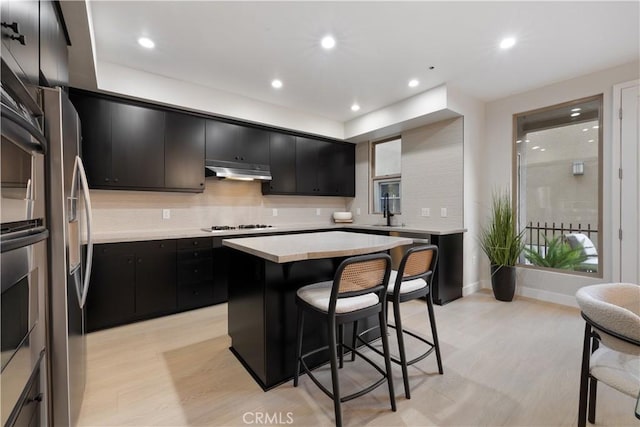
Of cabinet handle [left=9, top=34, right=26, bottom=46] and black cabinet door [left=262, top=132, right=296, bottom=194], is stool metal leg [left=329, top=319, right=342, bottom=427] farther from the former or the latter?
black cabinet door [left=262, top=132, right=296, bottom=194]

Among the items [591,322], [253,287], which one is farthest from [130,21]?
[591,322]

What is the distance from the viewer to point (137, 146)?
3078mm

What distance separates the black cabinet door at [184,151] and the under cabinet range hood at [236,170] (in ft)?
0.39

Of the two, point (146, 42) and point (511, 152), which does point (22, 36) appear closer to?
point (146, 42)

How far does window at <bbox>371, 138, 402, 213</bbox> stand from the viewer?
4693 millimetres

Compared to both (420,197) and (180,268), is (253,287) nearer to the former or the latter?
(180,268)

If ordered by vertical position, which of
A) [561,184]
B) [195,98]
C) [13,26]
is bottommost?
[561,184]

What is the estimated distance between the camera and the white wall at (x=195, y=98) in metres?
2.86

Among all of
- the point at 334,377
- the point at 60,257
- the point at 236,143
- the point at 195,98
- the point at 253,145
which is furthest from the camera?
the point at 253,145

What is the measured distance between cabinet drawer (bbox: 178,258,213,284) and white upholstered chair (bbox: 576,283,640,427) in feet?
10.6

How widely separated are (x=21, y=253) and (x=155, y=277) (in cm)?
218

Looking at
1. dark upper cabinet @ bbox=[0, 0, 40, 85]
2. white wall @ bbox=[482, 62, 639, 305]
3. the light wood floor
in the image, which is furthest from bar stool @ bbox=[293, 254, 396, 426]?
white wall @ bbox=[482, 62, 639, 305]

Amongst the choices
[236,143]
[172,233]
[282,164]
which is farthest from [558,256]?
[172,233]

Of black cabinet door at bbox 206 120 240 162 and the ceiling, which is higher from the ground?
the ceiling
